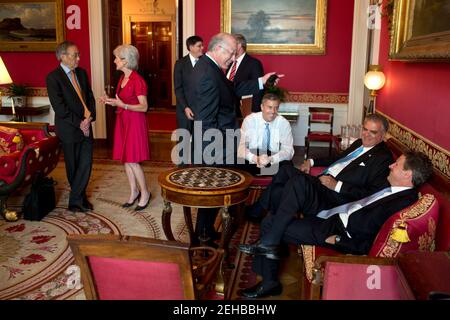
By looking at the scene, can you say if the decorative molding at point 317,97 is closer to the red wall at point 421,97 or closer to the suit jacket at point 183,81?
the suit jacket at point 183,81

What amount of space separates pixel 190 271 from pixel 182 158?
5100 mm

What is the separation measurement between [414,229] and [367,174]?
1.11 meters

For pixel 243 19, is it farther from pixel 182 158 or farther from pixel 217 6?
pixel 182 158

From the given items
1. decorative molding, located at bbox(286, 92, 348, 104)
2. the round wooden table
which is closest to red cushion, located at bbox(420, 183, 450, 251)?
the round wooden table

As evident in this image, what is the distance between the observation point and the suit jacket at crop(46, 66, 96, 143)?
4598 mm

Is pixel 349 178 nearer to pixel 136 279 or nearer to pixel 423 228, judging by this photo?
pixel 423 228

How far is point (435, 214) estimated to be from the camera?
249 cm

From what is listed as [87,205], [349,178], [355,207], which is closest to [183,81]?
[87,205]

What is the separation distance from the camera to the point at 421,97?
11.3 feet

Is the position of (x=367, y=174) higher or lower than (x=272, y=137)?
lower

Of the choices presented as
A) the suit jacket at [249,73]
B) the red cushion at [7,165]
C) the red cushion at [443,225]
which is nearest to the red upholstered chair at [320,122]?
the suit jacket at [249,73]

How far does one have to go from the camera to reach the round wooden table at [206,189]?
3.17 meters

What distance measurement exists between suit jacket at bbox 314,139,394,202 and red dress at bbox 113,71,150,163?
2.20 metres
